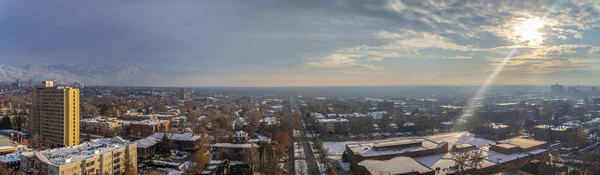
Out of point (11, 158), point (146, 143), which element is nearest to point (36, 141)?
point (11, 158)

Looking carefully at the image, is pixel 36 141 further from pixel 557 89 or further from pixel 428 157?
pixel 557 89

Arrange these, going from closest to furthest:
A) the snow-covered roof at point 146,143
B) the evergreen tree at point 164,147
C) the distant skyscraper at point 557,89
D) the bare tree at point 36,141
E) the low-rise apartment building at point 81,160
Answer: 1. the low-rise apartment building at point 81,160
2. the snow-covered roof at point 146,143
3. the bare tree at point 36,141
4. the evergreen tree at point 164,147
5. the distant skyscraper at point 557,89

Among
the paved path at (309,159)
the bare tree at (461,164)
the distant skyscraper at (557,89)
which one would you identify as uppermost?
the distant skyscraper at (557,89)

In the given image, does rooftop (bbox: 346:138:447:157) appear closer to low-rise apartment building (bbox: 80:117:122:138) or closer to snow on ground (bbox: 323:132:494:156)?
snow on ground (bbox: 323:132:494:156)

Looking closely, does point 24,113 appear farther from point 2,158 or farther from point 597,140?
point 597,140

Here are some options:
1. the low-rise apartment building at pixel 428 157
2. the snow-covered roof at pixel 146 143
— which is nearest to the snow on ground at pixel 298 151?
the low-rise apartment building at pixel 428 157

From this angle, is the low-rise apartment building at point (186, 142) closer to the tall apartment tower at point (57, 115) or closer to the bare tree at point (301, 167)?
the tall apartment tower at point (57, 115)

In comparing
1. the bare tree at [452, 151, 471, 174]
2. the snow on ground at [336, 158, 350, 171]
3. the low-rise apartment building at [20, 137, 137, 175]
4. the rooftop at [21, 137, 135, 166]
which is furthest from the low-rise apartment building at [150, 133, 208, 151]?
the bare tree at [452, 151, 471, 174]
